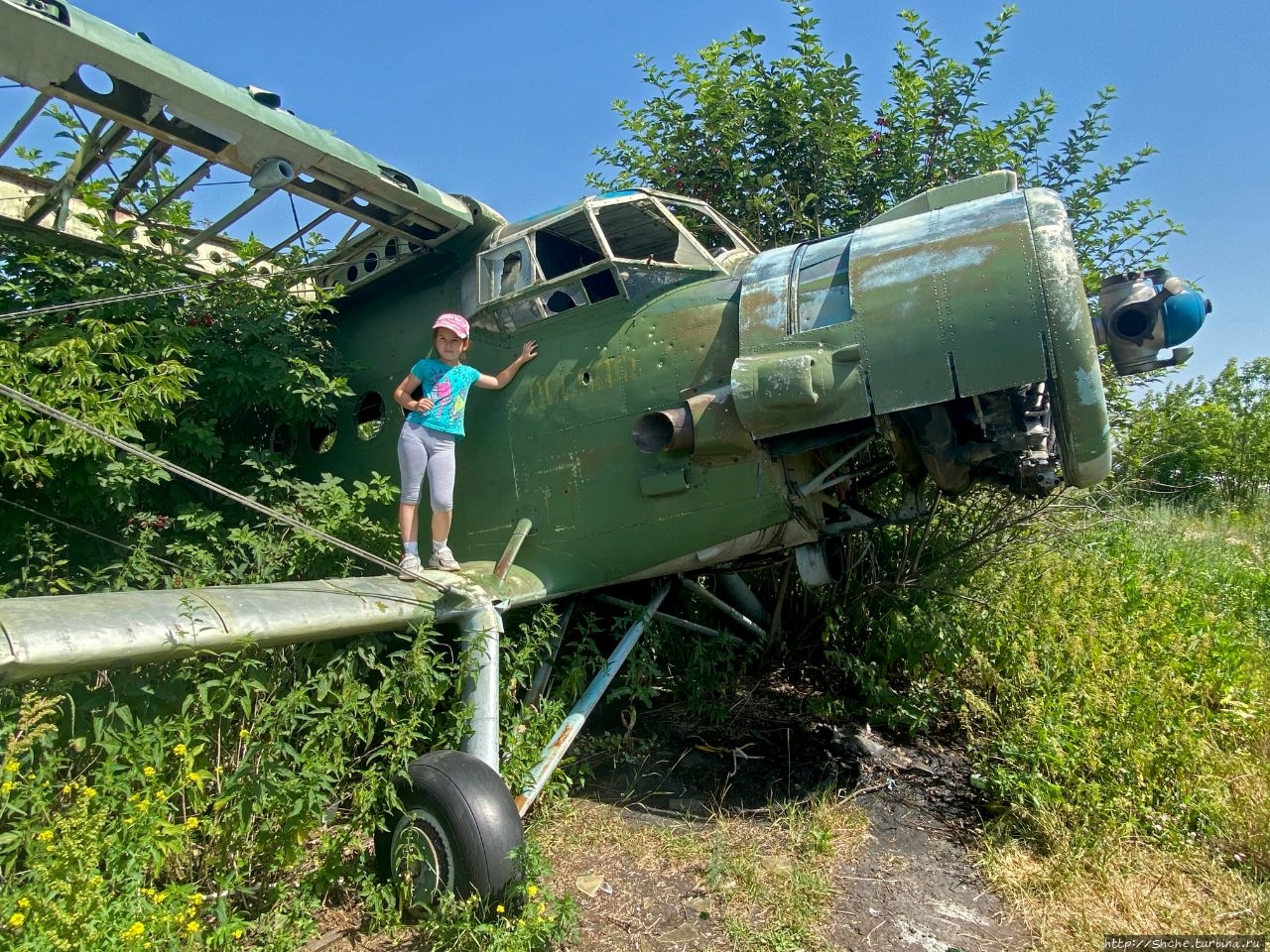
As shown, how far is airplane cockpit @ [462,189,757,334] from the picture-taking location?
16.6 ft

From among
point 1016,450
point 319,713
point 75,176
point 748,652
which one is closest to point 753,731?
point 748,652

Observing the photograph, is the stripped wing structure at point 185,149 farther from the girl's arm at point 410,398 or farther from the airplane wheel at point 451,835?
the airplane wheel at point 451,835

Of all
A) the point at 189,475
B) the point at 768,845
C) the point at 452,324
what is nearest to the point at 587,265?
the point at 452,324

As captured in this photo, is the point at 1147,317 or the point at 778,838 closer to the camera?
the point at 1147,317

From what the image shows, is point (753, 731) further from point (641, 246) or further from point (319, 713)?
point (641, 246)

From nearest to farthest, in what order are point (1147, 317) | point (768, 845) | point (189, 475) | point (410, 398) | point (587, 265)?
point (189, 475)
point (1147, 317)
point (768, 845)
point (410, 398)
point (587, 265)

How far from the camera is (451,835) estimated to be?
360cm

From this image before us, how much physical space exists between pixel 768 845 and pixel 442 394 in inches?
123

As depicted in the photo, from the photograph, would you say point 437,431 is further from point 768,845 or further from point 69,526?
point 768,845

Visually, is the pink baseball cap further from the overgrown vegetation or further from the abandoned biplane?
the overgrown vegetation

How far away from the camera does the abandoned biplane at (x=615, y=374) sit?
3832 millimetres

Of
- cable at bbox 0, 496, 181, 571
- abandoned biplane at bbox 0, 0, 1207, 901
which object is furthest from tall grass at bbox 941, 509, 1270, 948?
cable at bbox 0, 496, 181, 571

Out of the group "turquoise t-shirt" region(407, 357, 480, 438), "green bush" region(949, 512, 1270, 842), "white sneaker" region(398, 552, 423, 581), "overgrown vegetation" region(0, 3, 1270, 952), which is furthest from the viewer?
"turquoise t-shirt" region(407, 357, 480, 438)

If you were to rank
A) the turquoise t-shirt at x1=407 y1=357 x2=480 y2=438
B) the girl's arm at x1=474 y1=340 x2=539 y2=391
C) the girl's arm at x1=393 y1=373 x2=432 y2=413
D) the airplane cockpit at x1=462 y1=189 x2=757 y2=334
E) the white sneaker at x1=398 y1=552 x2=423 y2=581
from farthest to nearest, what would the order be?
the girl's arm at x1=474 y1=340 x2=539 y2=391 < the airplane cockpit at x1=462 y1=189 x2=757 y2=334 < the turquoise t-shirt at x1=407 y1=357 x2=480 y2=438 < the girl's arm at x1=393 y1=373 x2=432 y2=413 < the white sneaker at x1=398 y1=552 x2=423 y2=581
